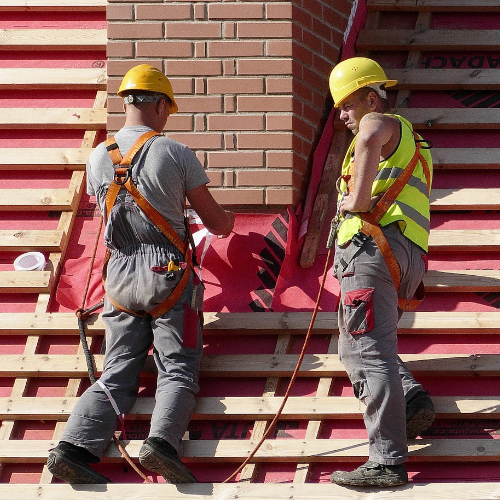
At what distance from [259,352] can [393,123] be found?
60.9 inches

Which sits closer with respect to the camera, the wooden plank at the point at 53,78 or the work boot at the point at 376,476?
the work boot at the point at 376,476

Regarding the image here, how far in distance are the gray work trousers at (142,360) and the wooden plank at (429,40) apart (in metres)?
2.63

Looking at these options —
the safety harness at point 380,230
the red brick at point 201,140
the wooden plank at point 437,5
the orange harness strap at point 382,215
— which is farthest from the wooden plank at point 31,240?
the wooden plank at point 437,5

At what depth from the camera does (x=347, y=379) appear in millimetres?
5375

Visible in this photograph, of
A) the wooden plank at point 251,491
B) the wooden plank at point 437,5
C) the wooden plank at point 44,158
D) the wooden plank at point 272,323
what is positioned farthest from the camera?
the wooden plank at point 437,5

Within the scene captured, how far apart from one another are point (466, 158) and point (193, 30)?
1869 millimetres

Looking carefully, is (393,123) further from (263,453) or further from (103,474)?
(103,474)

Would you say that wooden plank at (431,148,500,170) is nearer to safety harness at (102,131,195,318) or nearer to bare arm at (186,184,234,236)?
bare arm at (186,184,234,236)

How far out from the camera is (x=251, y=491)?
4684 mm

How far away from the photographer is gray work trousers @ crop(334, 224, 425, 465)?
15.1 feet

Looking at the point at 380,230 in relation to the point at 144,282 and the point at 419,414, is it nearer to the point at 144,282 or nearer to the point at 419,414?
the point at 419,414

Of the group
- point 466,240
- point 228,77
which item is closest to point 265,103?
point 228,77

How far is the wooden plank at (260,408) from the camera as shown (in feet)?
16.7

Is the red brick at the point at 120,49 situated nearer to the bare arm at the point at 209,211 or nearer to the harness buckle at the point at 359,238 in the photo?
the bare arm at the point at 209,211
